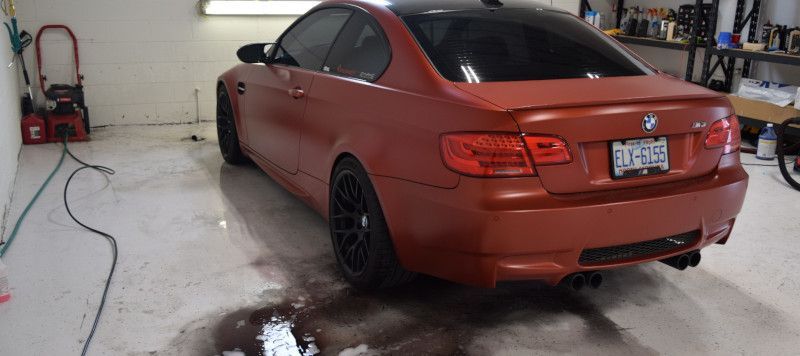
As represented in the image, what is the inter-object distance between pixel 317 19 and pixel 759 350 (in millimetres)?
2596

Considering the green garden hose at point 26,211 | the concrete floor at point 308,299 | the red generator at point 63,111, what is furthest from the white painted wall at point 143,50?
the concrete floor at point 308,299

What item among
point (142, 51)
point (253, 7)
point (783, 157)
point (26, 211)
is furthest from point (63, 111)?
point (783, 157)

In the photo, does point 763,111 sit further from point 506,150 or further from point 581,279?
point 506,150

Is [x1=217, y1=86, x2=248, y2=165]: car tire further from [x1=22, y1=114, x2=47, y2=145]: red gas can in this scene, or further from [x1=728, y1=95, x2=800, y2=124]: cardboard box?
[x1=728, y1=95, x2=800, y2=124]: cardboard box

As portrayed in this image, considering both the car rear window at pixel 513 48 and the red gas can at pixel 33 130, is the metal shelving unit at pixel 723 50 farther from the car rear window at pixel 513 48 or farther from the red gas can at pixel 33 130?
the red gas can at pixel 33 130

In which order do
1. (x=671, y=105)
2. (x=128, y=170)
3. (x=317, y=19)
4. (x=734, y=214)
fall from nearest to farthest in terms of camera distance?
(x=671, y=105) → (x=734, y=214) → (x=317, y=19) → (x=128, y=170)

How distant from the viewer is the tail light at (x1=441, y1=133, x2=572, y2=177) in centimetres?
227

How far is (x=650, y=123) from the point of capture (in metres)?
2.41

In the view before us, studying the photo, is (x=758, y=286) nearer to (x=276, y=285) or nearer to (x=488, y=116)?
(x=488, y=116)

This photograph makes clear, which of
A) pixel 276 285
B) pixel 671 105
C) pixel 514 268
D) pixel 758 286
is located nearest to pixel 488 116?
pixel 514 268

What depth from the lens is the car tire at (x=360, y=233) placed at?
2758 millimetres

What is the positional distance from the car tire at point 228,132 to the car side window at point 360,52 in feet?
5.56

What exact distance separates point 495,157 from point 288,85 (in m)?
1.69

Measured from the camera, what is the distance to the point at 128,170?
5.08m
